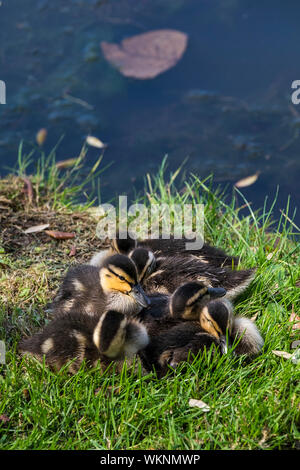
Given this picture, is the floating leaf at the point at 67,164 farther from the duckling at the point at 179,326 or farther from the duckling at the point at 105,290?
the duckling at the point at 179,326

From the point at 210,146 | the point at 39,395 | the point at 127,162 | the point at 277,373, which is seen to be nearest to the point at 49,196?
the point at 127,162

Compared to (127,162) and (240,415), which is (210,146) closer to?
(127,162)

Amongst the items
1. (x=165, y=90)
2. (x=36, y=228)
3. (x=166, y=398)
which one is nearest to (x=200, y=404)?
(x=166, y=398)

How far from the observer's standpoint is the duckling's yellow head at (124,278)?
10.2 ft

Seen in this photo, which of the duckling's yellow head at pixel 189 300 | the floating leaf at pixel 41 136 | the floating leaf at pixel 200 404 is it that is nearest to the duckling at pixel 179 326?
the duckling's yellow head at pixel 189 300

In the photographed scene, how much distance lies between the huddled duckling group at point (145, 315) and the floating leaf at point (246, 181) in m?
1.71

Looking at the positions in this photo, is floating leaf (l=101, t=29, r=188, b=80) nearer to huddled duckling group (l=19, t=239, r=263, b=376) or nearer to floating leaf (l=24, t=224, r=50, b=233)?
floating leaf (l=24, t=224, r=50, b=233)

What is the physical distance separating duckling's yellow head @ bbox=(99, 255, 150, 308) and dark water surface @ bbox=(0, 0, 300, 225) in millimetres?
1935

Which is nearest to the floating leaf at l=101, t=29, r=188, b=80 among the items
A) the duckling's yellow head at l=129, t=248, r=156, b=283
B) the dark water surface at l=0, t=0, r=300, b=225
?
the dark water surface at l=0, t=0, r=300, b=225

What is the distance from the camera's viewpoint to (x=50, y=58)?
20.5 ft

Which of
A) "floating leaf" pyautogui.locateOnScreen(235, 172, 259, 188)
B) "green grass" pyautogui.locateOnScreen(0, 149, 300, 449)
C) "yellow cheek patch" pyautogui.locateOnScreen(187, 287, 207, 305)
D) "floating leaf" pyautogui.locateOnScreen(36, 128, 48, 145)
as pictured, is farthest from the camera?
"floating leaf" pyautogui.locateOnScreen(36, 128, 48, 145)

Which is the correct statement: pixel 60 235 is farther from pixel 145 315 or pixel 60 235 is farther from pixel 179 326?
pixel 179 326

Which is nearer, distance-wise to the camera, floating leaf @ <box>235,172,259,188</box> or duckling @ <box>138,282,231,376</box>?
duckling @ <box>138,282,231,376</box>

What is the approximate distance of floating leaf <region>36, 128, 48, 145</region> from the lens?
5.55m
